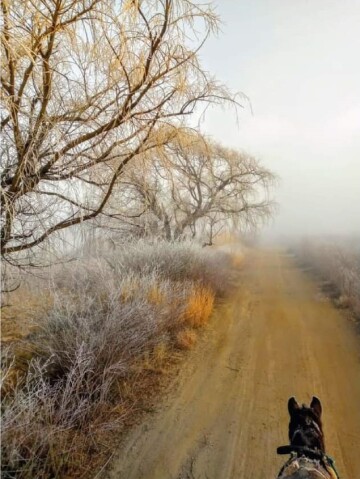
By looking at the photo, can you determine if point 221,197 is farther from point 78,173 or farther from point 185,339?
point 78,173

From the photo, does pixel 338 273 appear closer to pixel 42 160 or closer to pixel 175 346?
pixel 175 346

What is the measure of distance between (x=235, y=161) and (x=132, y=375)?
11981 mm

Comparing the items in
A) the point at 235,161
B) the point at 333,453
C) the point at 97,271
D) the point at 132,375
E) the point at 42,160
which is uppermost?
the point at 235,161

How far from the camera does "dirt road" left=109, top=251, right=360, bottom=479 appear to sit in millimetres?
2930

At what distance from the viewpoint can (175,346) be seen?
5.39 meters

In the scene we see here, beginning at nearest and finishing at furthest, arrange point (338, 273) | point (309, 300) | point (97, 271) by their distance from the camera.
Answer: point (97, 271)
point (309, 300)
point (338, 273)

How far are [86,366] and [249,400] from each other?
2.20 metres

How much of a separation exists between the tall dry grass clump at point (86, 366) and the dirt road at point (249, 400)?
0.41 metres

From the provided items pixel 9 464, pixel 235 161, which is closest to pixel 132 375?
pixel 9 464

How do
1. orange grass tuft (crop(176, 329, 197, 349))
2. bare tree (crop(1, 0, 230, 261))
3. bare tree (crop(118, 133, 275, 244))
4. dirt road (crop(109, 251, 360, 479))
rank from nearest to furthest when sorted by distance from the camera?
1. bare tree (crop(1, 0, 230, 261))
2. dirt road (crop(109, 251, 360, 479))
3. orange grass tuft (crop(176, 329, 197, 349))
4. bare tree (crop(118, 133, 275, 244))

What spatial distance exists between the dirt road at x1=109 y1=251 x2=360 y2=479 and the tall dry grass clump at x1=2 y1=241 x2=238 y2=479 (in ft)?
1.35


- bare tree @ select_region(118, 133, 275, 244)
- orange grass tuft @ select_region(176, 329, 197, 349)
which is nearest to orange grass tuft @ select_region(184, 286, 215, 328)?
orange grass tuft @ select_region(176, 329, 197, 349)

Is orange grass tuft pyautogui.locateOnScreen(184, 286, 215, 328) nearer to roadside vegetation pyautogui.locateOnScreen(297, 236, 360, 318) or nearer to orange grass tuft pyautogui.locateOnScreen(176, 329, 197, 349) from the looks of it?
orange grass tuft pyautogui.locateOnScreen(176, 329, 197, 349)

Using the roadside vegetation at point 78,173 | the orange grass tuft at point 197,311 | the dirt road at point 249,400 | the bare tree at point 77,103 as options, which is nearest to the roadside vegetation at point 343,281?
the dirt road at point 249,400
